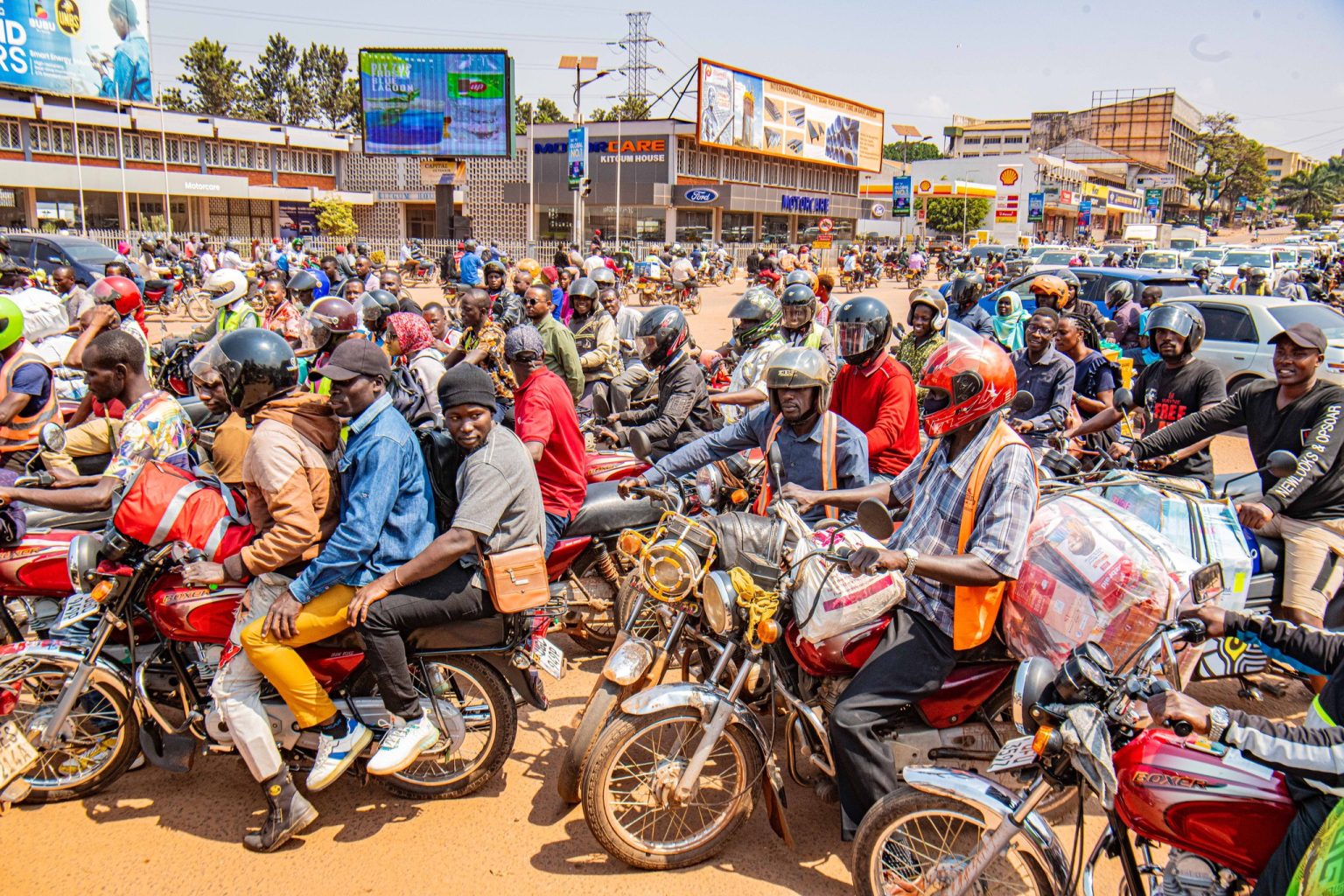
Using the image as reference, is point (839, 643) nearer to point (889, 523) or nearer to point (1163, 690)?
point (889, 523)

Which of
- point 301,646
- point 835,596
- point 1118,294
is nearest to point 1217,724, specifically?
point 835,596

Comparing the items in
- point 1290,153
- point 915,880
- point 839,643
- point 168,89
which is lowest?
point 915,880

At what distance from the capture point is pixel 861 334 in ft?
17.2

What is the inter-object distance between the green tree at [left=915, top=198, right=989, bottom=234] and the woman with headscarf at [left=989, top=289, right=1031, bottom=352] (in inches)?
2313

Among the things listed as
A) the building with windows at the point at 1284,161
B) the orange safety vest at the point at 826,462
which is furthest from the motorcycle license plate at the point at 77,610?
the building with windows at the point at 1284,161

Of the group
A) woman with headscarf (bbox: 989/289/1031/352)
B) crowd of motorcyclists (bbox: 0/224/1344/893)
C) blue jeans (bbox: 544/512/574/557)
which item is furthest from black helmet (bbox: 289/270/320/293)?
woman with headscarf (bbox: 989/289/1031/352)

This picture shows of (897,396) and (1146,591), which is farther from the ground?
(897,396)

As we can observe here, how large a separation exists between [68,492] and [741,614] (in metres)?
3.26

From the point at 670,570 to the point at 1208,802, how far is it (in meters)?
1.74

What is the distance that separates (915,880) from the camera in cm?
296

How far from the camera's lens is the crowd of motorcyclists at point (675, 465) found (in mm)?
3160

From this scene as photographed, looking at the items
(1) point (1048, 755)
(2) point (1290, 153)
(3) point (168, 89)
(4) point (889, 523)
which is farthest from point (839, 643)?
(2) point (1290, 153)

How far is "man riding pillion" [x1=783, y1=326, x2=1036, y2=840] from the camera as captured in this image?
3.05 metres

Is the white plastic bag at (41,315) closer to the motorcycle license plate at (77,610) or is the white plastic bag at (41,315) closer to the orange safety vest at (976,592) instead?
the motorcycle license plate at (77,610)
